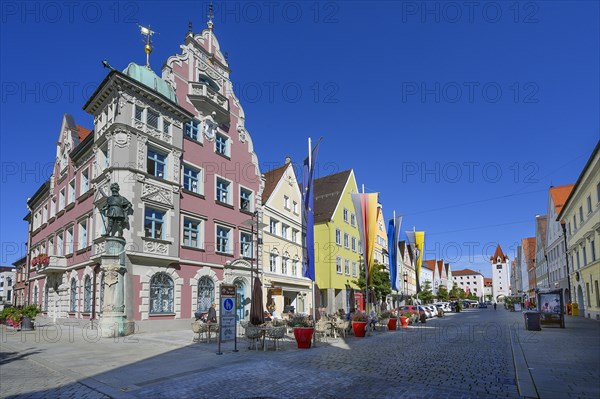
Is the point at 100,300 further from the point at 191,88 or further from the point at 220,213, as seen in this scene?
the point at 191,88

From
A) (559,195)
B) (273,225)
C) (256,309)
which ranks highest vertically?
(559,195)

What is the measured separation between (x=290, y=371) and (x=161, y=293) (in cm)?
1527

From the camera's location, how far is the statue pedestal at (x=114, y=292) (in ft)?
A: 65.9

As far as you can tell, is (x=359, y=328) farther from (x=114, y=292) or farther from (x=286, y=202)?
(x=286, y=202)

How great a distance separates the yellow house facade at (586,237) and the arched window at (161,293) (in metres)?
25.4

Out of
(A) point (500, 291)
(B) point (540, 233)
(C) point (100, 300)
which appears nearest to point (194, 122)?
(C) point (100, 300)

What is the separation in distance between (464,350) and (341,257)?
3191 cm

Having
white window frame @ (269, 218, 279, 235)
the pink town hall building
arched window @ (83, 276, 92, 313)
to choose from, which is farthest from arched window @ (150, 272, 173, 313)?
white window frame @ (269, 218, 279, 235)

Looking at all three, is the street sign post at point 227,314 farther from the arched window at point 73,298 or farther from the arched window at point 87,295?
the arched window at point 73,298

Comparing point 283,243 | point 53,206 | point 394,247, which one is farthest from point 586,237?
point 53,206

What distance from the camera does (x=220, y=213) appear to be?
29.5 metres

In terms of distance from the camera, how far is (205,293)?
90.5 ft

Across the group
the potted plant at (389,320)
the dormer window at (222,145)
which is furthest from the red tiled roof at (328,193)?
the potted plant at (389,320)

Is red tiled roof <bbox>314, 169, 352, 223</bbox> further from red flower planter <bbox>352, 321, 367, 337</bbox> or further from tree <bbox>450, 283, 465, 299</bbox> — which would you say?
tree <bbox>450, 283, 465, 299</bbox>
